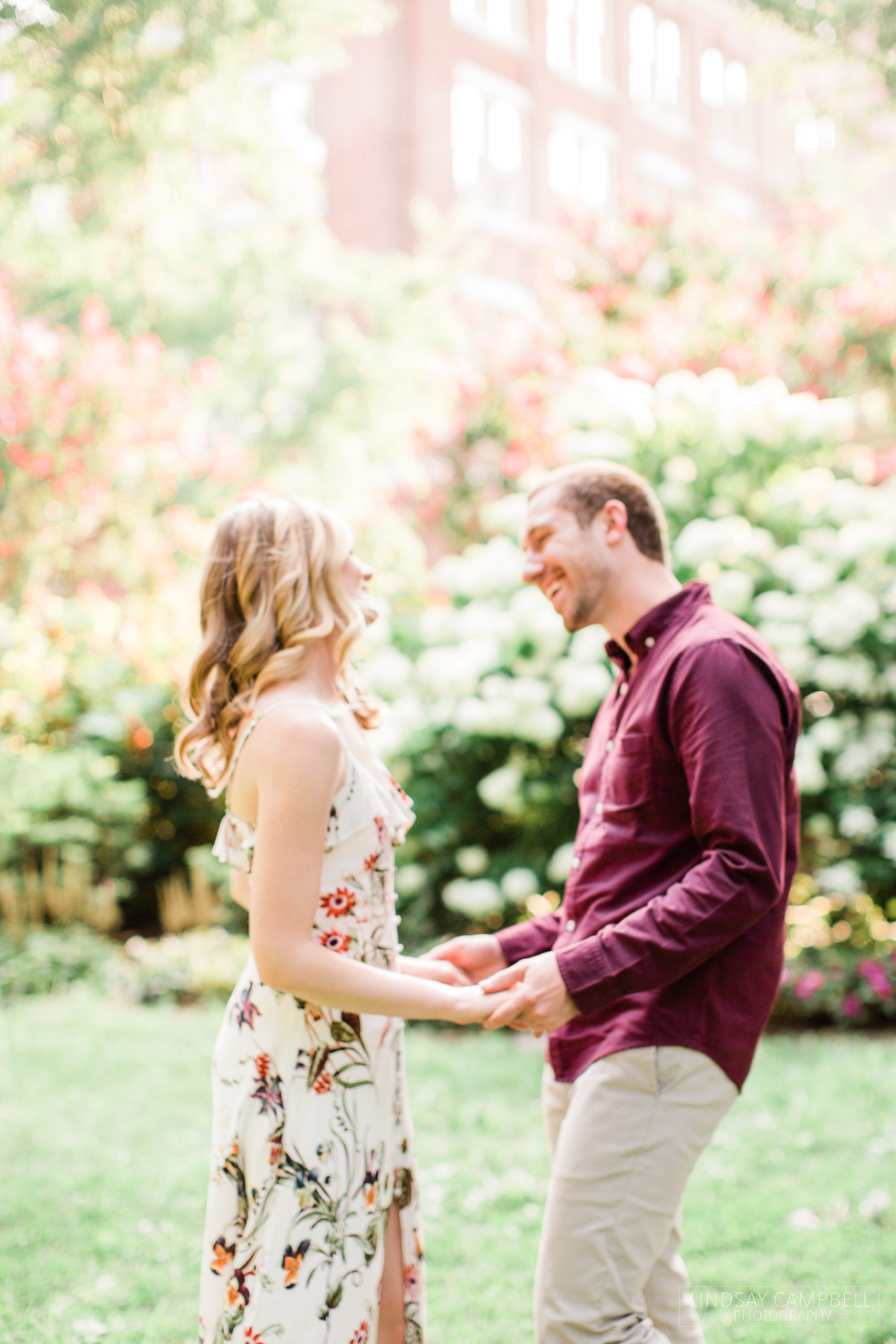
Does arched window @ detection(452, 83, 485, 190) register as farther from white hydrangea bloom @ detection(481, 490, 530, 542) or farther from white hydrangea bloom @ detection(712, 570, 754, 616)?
white hydrangea bloom @ detection(712, 570, 754, 616)

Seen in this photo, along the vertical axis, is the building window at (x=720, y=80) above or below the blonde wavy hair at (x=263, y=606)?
above

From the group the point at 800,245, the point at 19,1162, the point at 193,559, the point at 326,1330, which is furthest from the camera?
the point at 800,245

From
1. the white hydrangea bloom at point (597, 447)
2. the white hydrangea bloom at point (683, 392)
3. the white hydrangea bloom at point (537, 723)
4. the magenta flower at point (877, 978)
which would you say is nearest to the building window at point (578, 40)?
the white hydrangea bloom at point (683, 392)

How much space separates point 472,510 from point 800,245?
17.0 feet

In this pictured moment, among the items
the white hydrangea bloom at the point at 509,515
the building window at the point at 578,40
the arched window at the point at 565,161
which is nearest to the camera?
the white hydrangea bloom at the point at 509,515

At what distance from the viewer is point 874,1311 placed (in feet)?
11.2

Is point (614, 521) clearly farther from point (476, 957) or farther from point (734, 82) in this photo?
point (734, 82)

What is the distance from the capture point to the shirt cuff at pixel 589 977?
2.35 metres

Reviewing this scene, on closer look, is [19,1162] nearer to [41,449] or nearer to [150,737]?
[150,737]

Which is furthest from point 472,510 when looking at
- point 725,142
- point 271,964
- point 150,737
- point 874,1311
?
point 725,142

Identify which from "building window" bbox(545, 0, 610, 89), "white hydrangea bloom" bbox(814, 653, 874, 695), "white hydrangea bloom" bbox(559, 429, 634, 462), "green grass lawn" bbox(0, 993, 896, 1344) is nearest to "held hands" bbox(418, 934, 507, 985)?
"green grass lawn" bbox(0, 993, 896, 1344)

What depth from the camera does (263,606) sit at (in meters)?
2.37

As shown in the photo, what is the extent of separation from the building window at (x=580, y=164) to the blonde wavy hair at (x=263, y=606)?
60.1ft

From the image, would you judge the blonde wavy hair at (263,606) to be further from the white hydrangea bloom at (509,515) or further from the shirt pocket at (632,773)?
the white hydrangea bloom at (509,515)
